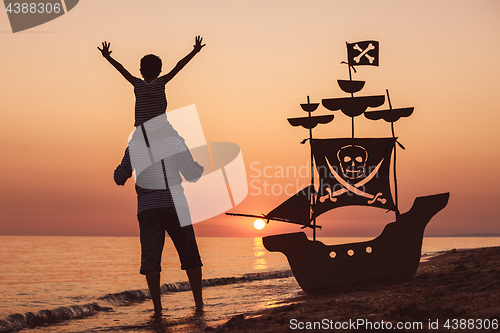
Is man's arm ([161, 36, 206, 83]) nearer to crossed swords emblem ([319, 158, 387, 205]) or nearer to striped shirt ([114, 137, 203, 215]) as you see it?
striped shirt ([114, 137, 203, 215])

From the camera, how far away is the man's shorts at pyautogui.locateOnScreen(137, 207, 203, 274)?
17.9 feet

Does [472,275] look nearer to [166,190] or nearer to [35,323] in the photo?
[166,190]

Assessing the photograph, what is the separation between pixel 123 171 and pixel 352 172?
4919 millimetres

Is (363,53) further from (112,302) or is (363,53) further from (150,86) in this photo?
(112,302)

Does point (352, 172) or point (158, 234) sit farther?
point (352, 172)

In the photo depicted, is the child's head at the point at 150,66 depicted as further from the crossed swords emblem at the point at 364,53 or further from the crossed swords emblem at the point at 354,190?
the crossed swords emblem at the point at 364,53

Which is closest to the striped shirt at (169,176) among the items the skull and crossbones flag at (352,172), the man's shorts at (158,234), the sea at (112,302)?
the man's shorts at (158,234)

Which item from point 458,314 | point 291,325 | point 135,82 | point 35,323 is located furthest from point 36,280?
point 458,314

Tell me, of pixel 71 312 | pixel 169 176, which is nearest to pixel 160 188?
pixel 169 176

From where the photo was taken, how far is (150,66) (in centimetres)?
558

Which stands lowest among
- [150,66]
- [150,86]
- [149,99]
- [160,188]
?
[160,188]

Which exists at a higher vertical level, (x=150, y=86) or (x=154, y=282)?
(x=150, y=86)

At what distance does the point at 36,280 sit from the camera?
57.3 feet

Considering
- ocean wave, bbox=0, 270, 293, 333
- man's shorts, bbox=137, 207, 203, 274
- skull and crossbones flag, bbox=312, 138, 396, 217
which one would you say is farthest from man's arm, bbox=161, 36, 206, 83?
ocean wave, bbox=0, 270, 293, 333
